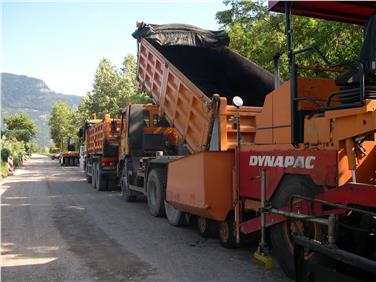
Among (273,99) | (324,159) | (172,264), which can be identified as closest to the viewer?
(324,159)

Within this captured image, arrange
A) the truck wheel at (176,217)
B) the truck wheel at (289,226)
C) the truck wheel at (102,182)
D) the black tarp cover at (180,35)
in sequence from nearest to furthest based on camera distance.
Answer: the truck wheel at (289,226) → the truck wheel at (176,217) → the black tarp cover at (180,35) → the truck wheel at (102,182)

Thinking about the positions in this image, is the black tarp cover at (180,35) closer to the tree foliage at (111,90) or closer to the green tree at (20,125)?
the tree foliage at (111,90)

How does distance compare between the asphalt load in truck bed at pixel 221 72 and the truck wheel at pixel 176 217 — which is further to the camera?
the truck wheel at pixel 176 217

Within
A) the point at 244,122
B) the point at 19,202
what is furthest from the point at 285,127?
the point at 19,202

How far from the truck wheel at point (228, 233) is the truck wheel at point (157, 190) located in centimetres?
259

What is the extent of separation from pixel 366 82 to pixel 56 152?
61.7 m

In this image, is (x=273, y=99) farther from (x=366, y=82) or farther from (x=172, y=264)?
(x=172, y=264)

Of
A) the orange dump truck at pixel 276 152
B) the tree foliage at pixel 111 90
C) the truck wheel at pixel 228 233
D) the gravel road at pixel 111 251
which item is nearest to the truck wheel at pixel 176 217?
the orange dump truck at pixel 276 152

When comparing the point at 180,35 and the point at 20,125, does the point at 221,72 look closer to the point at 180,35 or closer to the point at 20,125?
the point at 180,35

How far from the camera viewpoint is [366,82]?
365 centimetres

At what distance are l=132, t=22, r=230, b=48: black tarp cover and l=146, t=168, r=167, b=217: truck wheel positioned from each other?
2700 millimetres

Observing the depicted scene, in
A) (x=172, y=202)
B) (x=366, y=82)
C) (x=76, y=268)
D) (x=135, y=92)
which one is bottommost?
(x=76, y=268)

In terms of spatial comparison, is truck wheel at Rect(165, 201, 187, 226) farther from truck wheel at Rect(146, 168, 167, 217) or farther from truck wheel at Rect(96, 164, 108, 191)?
truck wheel at Rect(96, 164, 108, 191)

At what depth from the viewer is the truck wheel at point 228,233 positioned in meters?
6.00
